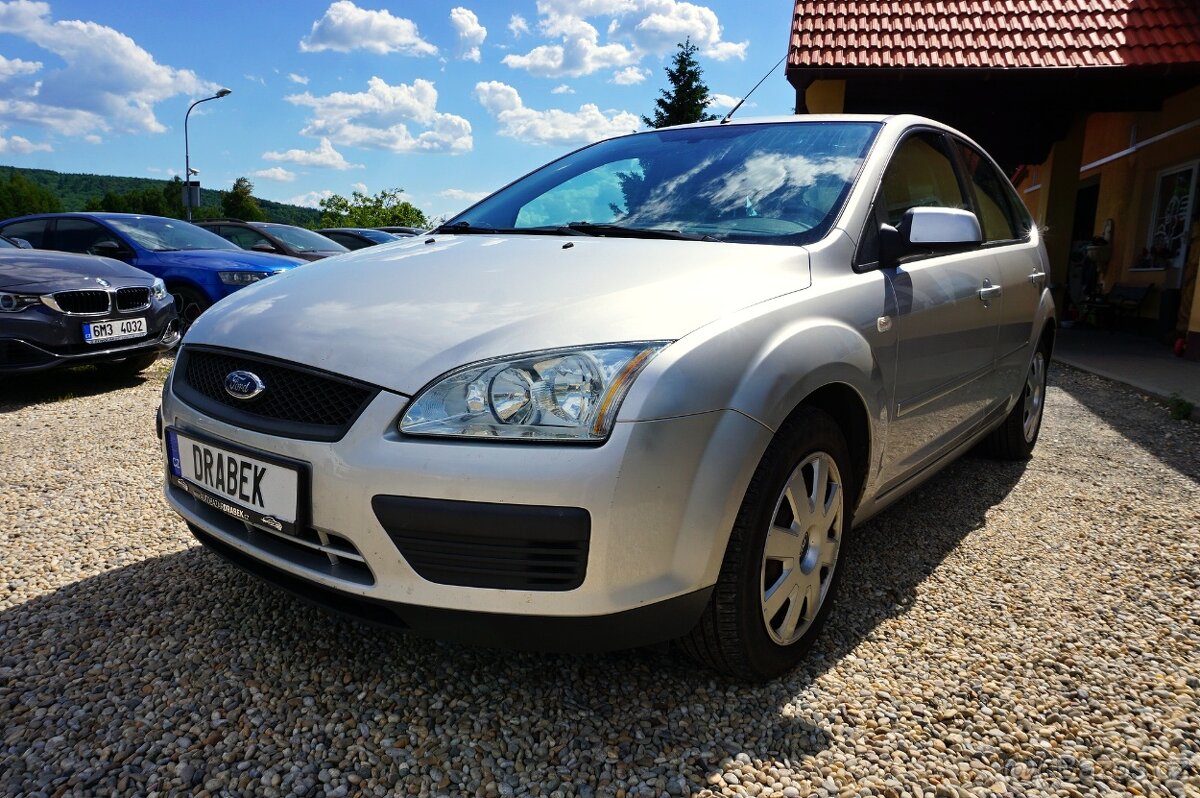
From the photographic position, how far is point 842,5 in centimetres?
966

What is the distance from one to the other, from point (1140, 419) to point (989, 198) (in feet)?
9.89

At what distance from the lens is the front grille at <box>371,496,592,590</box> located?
1.60 meters

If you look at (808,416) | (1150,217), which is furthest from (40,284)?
(1150,217)

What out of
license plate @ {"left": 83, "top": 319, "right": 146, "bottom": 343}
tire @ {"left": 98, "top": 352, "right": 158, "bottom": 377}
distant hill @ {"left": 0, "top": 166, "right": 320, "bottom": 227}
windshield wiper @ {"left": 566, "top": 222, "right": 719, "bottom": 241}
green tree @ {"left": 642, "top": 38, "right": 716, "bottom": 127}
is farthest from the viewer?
distant hill @ {"left": 0, "top": 166, "right": 320, "bottom": 227}

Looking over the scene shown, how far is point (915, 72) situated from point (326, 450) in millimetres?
9059

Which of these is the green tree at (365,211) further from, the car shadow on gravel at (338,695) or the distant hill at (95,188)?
the car shadow on gravel at (338,695)

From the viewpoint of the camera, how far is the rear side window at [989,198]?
3.40m

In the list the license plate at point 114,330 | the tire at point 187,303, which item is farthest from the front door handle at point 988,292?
the tire at point 187,303

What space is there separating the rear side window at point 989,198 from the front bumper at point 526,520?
2209 millimetres

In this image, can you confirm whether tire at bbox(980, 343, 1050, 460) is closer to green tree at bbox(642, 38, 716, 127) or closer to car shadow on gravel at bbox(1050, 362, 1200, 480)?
car shadow on gravel at bbox(1050, 362, 1200, 480)

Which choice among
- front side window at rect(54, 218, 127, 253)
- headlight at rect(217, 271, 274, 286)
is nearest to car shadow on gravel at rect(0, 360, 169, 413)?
headlight at rect(217, 271, 274, 286)

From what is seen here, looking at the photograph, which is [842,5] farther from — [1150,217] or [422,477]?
[422,477]

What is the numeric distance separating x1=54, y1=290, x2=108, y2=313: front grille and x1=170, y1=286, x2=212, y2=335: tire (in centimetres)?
175

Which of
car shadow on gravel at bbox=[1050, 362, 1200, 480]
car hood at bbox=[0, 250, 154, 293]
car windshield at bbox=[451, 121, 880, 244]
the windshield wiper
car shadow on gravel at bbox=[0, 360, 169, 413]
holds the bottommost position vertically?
car shadow on gravel at bbox=[0, 360, 169, 413]
